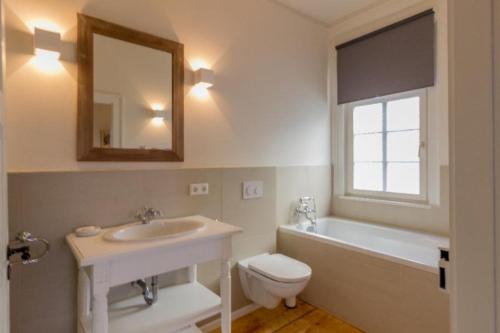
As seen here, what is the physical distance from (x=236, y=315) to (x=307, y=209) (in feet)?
3.89

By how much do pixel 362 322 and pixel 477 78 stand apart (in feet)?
6.88

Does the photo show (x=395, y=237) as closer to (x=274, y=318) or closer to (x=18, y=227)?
(x=274, y=318)

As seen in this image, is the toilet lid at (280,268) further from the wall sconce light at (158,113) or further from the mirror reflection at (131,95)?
the wall sconce light at (158,113)

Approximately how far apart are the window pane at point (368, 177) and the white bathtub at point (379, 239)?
42 centimetres

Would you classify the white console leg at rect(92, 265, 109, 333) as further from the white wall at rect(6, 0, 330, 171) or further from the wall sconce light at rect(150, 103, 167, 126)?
the wall sconce light at rect(150, 103, 167, 126)

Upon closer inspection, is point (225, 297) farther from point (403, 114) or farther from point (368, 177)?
point (403, 114)

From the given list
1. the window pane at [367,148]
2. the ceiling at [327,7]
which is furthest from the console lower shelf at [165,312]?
the ceiling at [327,7]

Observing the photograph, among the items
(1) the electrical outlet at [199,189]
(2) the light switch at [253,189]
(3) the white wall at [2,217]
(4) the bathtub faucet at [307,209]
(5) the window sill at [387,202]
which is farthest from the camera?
(4) the bathtub faucet at [307,209]

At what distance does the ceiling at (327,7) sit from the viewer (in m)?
2.61

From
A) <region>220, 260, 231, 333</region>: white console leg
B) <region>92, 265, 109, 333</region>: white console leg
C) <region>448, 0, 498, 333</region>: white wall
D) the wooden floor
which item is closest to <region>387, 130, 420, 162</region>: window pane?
the wooden floor

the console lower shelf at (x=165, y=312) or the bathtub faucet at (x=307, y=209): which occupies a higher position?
the bathtub faucet at (x=307, y=209)

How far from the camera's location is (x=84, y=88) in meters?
1.59

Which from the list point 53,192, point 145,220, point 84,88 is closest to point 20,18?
point 84,88

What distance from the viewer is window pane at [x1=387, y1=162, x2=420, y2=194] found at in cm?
Answer: 255
